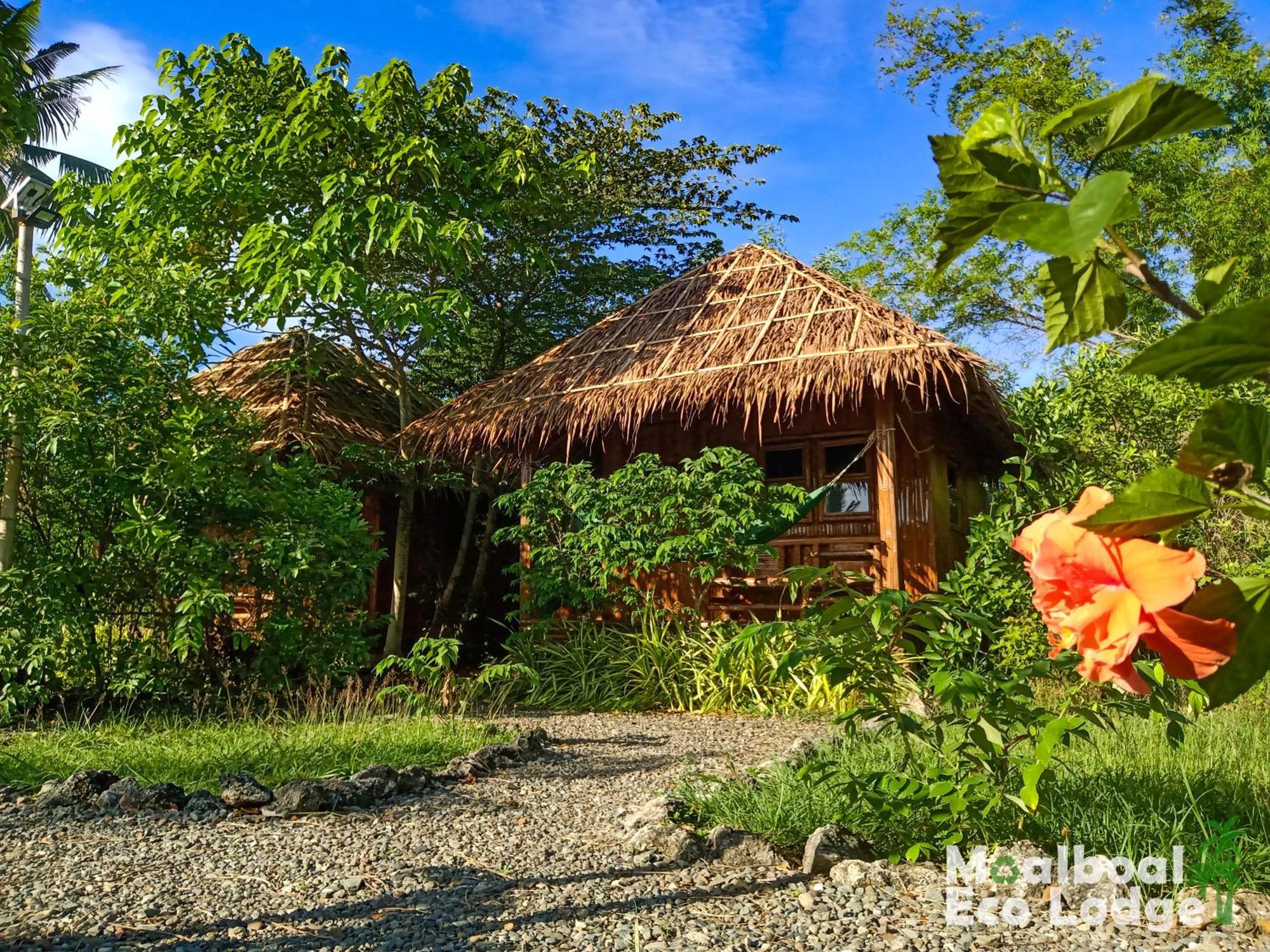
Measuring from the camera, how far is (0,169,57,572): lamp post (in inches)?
204

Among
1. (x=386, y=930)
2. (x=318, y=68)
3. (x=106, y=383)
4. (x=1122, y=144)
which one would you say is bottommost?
(x=386, y=930)

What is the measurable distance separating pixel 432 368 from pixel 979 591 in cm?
771

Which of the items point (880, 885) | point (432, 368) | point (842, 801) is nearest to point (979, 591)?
point (842, 801)

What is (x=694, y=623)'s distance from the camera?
7.32 m

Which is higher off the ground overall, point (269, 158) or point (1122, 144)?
point (269, 158)

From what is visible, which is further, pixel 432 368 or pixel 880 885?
pixel 432 368

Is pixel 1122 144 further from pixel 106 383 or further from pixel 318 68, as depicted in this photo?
pixel 318 68

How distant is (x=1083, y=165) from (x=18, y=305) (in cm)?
830

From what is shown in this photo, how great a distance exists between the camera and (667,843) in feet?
9.41

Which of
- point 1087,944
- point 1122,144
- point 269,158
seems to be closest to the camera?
point 1122,144

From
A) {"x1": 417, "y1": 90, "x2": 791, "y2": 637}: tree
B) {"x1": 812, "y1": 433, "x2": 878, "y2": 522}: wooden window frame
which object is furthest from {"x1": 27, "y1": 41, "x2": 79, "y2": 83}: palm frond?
{"x1": 812, "y1": 433, "x2": 878, "y2": 522}: wooden window frame

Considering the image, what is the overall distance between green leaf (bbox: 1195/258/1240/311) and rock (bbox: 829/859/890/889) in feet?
7.86

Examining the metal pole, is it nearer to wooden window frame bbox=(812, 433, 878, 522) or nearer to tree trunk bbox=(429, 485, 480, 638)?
tree trunk bbox=(429, 485, 480, 638)

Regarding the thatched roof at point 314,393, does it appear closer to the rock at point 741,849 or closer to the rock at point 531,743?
the rock at point 531,743
